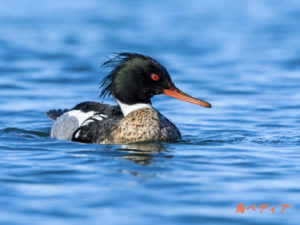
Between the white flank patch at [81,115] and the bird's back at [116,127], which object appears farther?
the white flank patch at [81,115]

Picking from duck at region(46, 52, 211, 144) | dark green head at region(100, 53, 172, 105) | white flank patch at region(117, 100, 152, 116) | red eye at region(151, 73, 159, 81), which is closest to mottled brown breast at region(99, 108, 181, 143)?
duck at region(46, 52, 211, 144)

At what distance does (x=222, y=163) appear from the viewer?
8336mm

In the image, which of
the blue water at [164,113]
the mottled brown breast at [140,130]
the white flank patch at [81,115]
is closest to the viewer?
the blue water at [164,113]

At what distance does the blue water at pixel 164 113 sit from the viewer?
21.9 ft

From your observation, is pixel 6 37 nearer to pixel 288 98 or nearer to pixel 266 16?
pixel 266 16

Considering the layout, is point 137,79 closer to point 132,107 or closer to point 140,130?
point 132,107

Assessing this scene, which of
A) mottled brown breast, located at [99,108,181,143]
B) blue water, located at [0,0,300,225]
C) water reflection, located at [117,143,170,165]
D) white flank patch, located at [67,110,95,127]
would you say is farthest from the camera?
white flank patch, located at [67,110,95,127]

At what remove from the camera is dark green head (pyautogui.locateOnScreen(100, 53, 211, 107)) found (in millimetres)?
9516

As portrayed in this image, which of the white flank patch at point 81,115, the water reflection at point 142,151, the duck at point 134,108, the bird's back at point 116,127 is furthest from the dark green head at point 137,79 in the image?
the water reflection at point 142,151

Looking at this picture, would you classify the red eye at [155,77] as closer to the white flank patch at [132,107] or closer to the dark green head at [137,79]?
the dark green head at [137,79]

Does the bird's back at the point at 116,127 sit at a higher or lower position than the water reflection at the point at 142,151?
higher

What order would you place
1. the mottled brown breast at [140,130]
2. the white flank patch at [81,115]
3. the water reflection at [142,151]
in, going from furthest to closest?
the white flank patch at [81,115], the mottled brown breast at [140,130], the water reflection at [142,151]

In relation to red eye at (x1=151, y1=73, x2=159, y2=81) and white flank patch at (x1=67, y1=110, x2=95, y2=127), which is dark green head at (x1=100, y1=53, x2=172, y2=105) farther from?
white flank patch at (x1=67, y1=110, x2=95, y2=127)

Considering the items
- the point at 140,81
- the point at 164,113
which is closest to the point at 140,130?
the point at 140,81
